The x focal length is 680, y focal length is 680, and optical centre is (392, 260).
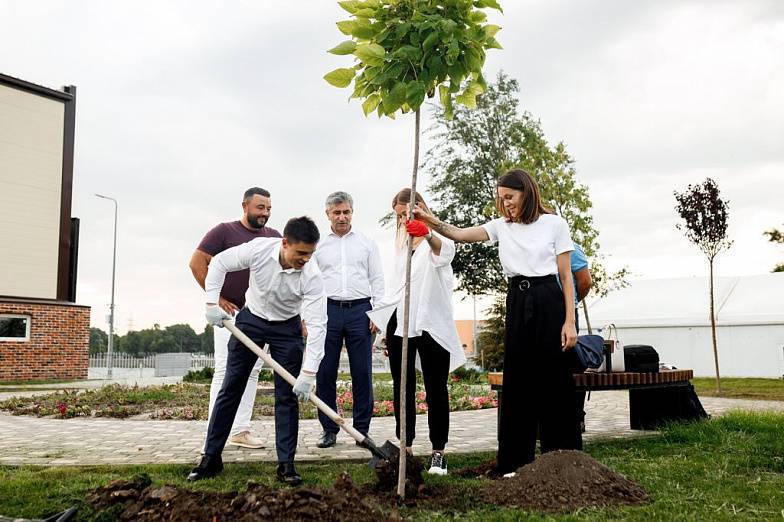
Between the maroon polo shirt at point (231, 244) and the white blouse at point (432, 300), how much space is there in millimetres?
1221

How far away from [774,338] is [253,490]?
21.5 metres

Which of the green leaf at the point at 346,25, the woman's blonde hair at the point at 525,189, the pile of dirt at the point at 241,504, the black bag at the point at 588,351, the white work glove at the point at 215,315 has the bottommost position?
the pile of dirt at the point at 241,504

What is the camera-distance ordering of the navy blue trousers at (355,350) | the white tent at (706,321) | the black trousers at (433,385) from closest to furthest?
the black trousers at (433,385) → the navy blue trousers at (355,350) → the white tent at (706,321)

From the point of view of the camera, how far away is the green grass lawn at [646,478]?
3.50 metres

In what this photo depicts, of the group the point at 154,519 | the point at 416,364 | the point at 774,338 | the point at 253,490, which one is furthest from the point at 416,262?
the point at 774,338

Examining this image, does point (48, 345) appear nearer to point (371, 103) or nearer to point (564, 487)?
point (371, 103)

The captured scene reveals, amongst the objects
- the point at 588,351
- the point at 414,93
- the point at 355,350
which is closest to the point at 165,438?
the point at 355,350

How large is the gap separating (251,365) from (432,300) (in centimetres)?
135

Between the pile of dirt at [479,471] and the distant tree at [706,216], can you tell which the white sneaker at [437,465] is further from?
the distant tree at [706,216]

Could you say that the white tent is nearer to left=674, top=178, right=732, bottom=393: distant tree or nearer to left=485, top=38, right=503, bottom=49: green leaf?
left=674, top=178, right=732, bottom=393: distant tree

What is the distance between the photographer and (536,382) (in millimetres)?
4402

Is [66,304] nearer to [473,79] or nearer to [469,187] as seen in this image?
[469,187]

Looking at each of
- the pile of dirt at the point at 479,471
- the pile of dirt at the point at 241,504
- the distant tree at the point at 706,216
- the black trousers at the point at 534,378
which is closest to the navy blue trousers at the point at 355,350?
the pile of dirt at the point at 479,471

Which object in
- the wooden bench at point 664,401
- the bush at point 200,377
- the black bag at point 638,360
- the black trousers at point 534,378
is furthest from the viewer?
the bush at point 200,377
